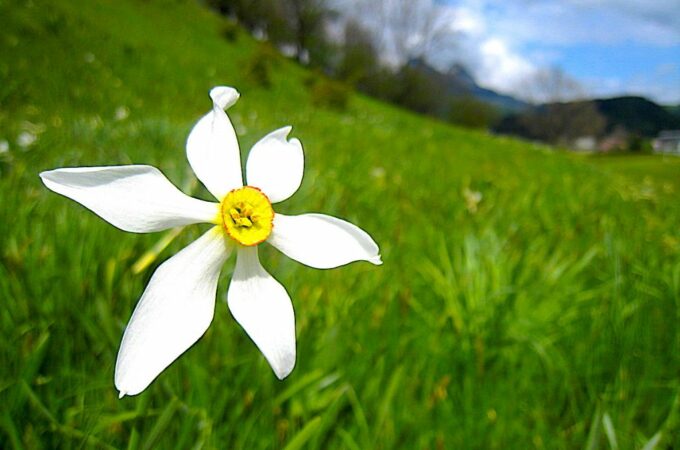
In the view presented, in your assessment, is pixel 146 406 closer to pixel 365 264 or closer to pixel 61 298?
pixel 61 298

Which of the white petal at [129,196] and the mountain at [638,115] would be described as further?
the mountain at [638,115]

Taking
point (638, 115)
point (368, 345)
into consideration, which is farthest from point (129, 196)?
point (638, 115)

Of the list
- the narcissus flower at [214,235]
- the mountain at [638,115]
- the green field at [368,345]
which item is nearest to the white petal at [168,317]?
the narcissus flower at [214,235]

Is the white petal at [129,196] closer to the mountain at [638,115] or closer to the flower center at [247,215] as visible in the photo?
the flower center at [247,215]

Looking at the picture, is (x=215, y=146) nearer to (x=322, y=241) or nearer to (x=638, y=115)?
(x=322, y=241)

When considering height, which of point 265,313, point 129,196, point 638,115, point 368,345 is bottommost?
point 368,345

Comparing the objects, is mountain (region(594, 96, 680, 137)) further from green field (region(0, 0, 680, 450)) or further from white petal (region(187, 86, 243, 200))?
white petal (region(187, 86, 243, 200))

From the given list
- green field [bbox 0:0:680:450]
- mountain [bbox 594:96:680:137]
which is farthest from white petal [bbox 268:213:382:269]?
mountain [bbox 594:96:680:137]
